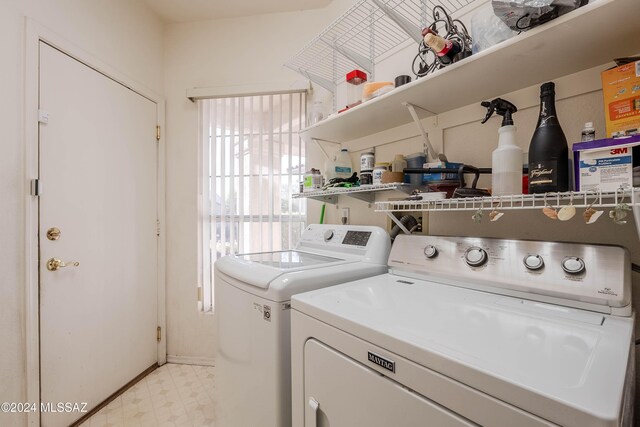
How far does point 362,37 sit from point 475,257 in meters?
1.53

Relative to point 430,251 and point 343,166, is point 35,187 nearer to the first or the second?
point 343,166

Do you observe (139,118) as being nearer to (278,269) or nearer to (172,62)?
(172,62)

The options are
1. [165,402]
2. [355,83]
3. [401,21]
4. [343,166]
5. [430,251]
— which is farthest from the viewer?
[165,402]

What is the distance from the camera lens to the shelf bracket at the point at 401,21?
4.17 feet

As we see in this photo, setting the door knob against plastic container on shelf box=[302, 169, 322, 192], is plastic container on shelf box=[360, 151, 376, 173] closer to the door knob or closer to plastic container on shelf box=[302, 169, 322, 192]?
plastic container on shelf box=[302, 169, 322, 192]

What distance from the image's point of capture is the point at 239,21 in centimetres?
246

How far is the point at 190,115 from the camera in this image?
2521mm

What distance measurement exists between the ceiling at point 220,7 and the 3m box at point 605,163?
2.19 m

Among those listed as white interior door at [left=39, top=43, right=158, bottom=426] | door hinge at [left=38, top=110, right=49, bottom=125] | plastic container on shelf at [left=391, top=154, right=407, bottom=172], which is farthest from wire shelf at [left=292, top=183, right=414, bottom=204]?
door hinge at [left=38, top=110, right=49, bottom=125]

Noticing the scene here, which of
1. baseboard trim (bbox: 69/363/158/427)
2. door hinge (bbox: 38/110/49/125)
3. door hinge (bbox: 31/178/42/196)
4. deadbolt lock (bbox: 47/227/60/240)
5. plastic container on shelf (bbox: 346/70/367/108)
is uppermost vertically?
plastic container on shelf (bbox: 346/70/367/108)

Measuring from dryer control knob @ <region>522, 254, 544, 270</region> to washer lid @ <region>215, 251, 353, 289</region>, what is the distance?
745 mm

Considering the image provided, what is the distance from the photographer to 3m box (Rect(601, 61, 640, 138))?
0.78 m

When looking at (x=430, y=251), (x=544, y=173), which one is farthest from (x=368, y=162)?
(x=544, y=173)

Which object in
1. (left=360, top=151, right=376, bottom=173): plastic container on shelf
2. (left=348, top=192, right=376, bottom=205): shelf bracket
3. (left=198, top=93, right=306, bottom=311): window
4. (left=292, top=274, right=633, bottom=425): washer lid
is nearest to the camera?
(left=292, top=274, right=633, bottom=425): washer lid
